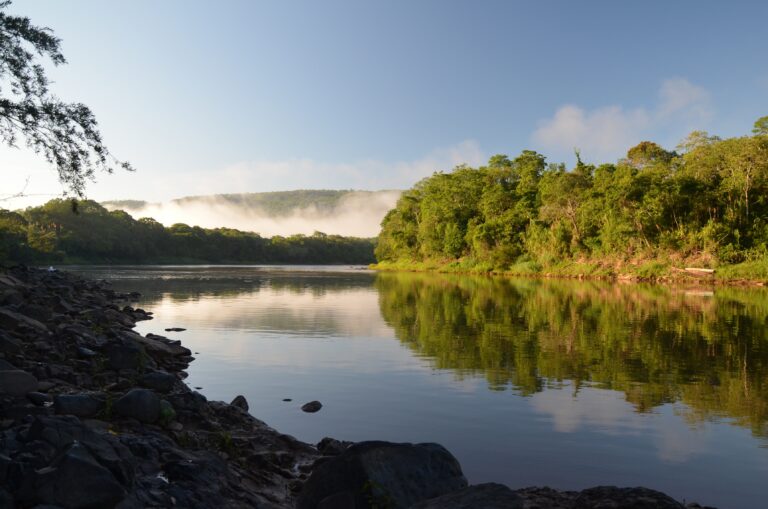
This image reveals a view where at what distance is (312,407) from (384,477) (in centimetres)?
560

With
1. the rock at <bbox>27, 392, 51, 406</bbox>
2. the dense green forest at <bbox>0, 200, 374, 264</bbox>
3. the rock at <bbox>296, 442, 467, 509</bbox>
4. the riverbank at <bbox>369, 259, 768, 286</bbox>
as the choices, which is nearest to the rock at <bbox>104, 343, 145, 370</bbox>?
the rock at <bbox>27, 392, 51, 406</bbox>

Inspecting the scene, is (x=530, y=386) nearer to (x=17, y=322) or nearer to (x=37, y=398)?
(x=37, y=398)

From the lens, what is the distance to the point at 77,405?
809cm

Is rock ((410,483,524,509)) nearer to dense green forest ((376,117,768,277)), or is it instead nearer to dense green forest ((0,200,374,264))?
dense green forest ((376,117,768,277))

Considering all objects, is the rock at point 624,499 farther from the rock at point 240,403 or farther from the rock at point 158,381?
the rock at point 158,381

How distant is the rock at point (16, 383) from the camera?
27.2ft

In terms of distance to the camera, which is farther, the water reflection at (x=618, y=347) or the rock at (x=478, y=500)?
the water reflection at (x=618, y=347)

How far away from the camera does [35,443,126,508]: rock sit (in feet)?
16.6

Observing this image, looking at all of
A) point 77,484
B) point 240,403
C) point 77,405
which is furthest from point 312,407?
point 77,484

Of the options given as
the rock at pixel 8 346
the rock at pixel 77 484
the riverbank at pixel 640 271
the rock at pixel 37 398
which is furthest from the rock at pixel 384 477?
the riverbank at pixel 640 271

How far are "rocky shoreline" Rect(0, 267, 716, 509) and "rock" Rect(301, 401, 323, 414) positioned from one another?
1346 millimetres

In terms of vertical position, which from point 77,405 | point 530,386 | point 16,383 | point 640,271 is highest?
point 640,271

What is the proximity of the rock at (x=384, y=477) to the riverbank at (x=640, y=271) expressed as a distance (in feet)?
186

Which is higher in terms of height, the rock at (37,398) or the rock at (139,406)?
the rock at (37,398)
